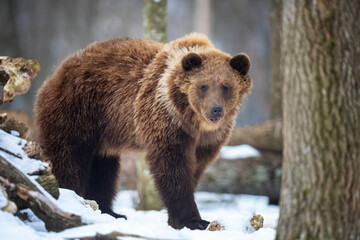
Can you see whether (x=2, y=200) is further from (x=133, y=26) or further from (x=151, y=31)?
(x=133, y=26)

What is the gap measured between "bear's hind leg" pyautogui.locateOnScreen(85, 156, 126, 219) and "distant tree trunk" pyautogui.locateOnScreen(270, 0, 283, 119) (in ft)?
15.3

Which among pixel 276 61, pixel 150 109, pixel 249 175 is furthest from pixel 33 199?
pixel 276 61

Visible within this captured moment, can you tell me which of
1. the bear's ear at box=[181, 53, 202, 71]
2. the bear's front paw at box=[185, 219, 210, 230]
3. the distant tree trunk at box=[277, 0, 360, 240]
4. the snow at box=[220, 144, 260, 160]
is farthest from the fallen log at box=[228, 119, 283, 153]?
the distant tree trunk at box=[277, 0, 360, 240]

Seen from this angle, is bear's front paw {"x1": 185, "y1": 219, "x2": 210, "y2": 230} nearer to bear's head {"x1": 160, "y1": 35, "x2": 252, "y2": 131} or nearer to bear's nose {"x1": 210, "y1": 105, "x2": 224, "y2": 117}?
bear's head {"x1": 160, "y1": 35, "x2": 252, "y2": 131}

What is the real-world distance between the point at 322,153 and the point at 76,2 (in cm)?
2690

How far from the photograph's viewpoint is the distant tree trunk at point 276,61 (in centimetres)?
1056

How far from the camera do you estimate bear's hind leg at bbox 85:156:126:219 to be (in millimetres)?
6867

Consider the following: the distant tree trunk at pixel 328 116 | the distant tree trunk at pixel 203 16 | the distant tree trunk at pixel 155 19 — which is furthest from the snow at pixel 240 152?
the distant tree trunk at pixel 203 16

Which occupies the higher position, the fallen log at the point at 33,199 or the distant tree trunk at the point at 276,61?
the distant tree trunk at the point at 276,61

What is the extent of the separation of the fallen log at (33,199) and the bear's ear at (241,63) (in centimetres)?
285

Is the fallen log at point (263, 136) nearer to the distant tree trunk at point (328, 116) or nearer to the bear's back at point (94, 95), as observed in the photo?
the bear's back at point (94, 95)

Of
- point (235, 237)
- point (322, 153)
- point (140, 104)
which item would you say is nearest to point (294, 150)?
point (322, 153)

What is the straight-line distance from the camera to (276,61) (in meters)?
10.8

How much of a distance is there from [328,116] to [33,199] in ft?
7.93
